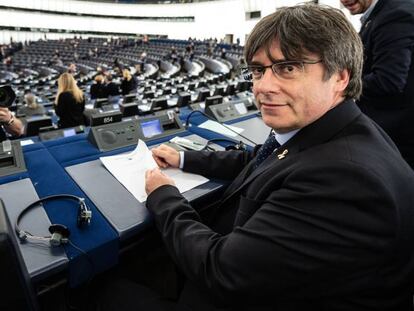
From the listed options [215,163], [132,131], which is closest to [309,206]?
[215,163]

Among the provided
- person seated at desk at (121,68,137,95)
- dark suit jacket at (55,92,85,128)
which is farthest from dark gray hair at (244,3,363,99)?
person seated at desk at (121,68,137,95)

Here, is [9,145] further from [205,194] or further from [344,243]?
[344,243]

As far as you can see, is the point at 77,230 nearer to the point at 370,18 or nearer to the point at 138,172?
the point at 138,172

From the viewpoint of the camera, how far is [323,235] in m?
0.55

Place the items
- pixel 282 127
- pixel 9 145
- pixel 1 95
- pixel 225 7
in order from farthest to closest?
1. pixel 225 7
2. pixel 1 95
3. pixel 9 145
4. pixel 282 127

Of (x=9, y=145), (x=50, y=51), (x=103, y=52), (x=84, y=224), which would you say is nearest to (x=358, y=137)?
(x=84, y=224)

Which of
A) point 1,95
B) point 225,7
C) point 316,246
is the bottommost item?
point 316,246

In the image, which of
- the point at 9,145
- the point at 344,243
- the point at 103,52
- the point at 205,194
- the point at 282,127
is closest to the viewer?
the point at 344,243

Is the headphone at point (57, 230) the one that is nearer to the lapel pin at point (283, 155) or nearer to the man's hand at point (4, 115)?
the lapel pin at point (283, 155)

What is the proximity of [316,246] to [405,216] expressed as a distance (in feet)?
0.78

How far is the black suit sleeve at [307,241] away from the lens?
55cm

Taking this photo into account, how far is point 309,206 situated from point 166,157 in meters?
0.75

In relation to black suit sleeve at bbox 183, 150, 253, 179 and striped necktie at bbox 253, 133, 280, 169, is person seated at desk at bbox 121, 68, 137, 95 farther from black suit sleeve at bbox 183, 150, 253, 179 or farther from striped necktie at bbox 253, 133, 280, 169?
striped necktie at bbox 253, 133, 280, 169

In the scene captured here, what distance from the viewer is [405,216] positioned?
627 mm
